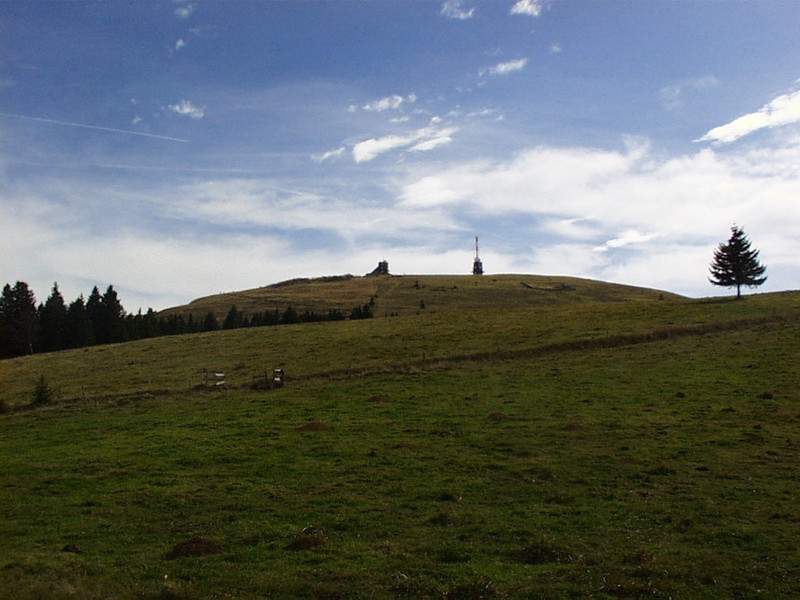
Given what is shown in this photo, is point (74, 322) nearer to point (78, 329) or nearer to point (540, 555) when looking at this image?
point (78, 329)

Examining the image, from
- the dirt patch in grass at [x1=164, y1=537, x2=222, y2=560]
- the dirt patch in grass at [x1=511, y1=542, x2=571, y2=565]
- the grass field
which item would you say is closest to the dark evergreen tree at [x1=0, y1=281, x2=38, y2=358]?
the grass field

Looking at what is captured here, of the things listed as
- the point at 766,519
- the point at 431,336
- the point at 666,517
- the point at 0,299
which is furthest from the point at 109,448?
the point at 0,299

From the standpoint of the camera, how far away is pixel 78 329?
102812mm

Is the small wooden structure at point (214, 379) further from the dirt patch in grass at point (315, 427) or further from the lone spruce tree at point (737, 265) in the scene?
the lone spruce tree at point (737, 265)

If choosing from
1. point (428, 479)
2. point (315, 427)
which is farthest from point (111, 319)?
point (428, 479)

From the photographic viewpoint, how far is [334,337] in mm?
69500

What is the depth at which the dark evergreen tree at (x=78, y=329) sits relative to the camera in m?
102

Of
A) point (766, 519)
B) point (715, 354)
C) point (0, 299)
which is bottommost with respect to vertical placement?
point (766, 519)

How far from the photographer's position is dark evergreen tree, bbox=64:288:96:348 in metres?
102

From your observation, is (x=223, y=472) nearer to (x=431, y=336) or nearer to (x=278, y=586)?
(x=278, y=586)

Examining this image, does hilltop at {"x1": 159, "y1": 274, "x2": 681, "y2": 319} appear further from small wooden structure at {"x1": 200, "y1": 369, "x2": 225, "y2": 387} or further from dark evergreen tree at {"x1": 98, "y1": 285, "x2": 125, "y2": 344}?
small wooden structure at {"x1": 200, "y1": 369, "x2": 225, "y2": 387}

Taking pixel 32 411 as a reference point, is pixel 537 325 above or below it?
above

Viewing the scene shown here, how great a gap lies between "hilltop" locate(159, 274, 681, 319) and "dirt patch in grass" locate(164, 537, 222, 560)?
109239mm

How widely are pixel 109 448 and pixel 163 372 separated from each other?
90.3ft
